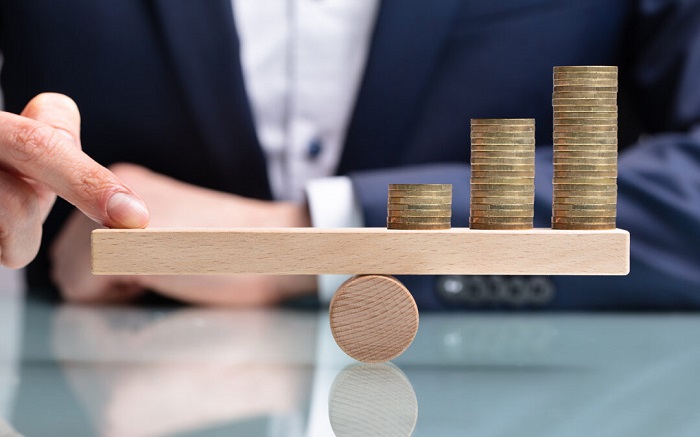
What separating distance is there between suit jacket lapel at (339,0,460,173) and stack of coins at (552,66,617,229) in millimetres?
743

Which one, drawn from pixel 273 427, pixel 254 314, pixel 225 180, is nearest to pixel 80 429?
pixel 273 427

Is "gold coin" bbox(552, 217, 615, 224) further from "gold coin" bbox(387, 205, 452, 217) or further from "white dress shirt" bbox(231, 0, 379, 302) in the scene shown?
"white dress shirt" bbox(231, 0, 379, 302)

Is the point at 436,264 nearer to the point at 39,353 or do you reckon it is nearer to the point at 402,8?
the point at 39,353

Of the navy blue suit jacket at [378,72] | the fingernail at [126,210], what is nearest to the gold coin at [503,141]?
the fingernail at [126,210]

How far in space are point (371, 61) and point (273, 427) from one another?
42.4 inches

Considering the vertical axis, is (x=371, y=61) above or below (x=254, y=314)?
above

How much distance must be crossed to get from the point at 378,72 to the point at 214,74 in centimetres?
32

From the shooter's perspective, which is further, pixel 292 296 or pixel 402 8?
pixel 402 8

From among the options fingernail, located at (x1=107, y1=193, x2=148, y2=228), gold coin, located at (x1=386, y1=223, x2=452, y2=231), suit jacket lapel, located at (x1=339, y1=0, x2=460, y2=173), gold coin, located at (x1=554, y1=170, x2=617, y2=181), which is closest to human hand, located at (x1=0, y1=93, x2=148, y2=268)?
fingernail, located at (x1=107, y1=193, x2=148, y2=228)

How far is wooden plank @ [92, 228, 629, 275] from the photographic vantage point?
3.01 feet

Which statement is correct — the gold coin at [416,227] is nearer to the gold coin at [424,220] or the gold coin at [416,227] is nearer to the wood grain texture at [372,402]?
the gold coin at [424,220]

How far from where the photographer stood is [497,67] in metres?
1.76

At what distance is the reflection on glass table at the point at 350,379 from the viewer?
715mm

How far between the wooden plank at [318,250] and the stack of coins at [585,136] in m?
0.05
